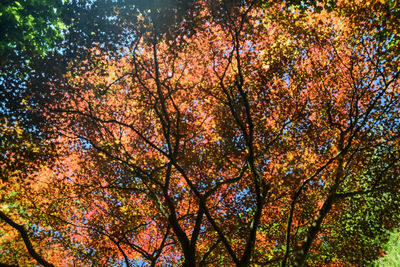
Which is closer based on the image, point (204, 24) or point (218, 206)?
point (204, 24)

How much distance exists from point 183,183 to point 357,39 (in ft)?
50.4

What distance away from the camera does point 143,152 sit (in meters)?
16.9

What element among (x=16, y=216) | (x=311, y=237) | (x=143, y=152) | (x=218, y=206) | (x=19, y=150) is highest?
(x=143, y=152)

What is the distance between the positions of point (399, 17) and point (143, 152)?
16807 millimetres

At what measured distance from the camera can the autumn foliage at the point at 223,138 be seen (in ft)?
39.4

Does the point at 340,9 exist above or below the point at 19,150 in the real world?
above

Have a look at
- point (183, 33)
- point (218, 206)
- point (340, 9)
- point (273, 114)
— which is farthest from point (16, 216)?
point (340, 9)

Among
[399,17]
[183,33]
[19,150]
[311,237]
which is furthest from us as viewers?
[19,150]

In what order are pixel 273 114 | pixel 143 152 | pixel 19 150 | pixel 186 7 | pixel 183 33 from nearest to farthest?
pixel 186 7 → pixel 183 33 → pixel 19 150 → pixel 273 114 → pixel 143 152

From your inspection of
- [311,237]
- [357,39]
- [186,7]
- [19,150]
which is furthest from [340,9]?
[19,150]

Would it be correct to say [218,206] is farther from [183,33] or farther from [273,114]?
[183,33]

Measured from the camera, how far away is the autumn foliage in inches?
473

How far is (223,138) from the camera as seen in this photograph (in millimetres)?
15852

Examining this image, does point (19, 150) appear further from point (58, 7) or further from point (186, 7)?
point (186, 7)
